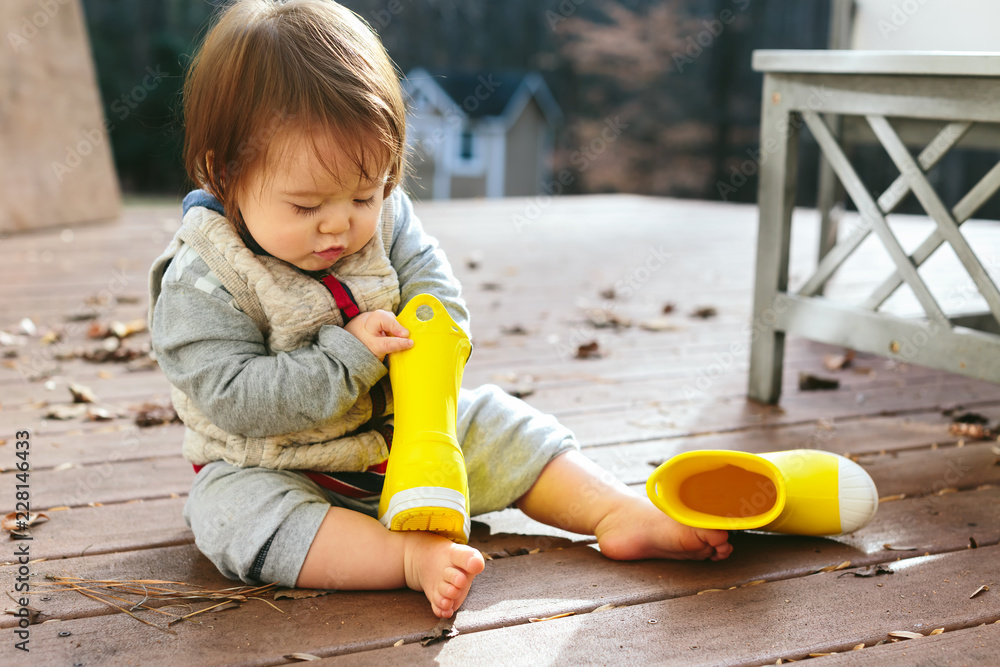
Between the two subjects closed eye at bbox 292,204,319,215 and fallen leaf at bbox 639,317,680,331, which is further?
fallen leaf at bbox 639,317,680,331

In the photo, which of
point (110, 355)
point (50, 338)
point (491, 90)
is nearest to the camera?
point (110, 355)

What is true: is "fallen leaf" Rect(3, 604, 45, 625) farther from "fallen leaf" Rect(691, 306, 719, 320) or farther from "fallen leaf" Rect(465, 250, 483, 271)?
"fallen leaf" Rect(465, 250, 483, 271)

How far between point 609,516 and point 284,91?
0.77 metres

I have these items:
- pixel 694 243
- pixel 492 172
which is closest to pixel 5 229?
pixel 694 243

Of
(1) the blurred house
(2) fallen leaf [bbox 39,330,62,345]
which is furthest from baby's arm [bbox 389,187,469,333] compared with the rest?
(1) the blurred house

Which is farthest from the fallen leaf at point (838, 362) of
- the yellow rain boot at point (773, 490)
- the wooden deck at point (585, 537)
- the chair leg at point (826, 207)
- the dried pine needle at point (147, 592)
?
the dried pine needle at point (147, 592)

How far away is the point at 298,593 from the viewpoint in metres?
1.25

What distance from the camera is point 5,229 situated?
4262 millimetres

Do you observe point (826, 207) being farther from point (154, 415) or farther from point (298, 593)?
point (298, 593)

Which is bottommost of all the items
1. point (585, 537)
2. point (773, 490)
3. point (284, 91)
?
point (585, 537)

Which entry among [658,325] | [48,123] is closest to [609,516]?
[658,325]

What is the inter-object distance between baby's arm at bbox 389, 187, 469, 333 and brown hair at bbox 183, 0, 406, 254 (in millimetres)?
204

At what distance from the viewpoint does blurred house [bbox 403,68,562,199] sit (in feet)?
42.0

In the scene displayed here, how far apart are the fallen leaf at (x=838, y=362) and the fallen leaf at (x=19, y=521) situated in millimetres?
1911
